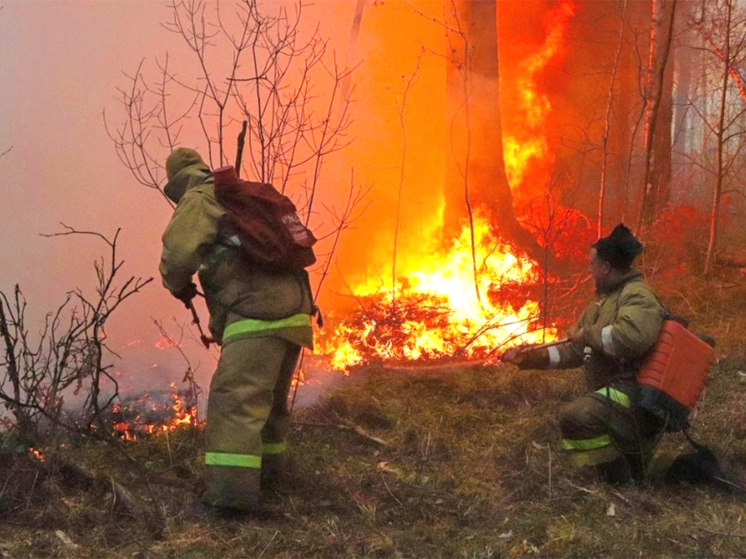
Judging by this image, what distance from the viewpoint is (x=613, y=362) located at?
174 inches

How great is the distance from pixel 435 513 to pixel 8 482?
2342 mm

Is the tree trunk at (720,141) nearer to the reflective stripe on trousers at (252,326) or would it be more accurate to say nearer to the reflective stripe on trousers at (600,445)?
the reflective stripe on trousers at (600,445)

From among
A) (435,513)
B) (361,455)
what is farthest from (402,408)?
(435,513)

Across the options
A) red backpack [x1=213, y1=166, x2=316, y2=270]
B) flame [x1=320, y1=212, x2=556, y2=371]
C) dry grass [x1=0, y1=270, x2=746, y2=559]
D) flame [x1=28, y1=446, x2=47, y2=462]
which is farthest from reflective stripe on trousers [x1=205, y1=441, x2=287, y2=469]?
flame [x1=320, y1=212, x2=556, y2=371]

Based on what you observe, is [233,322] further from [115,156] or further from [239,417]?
[115,156]

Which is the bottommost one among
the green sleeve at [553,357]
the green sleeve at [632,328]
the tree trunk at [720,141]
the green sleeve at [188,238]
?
the green sleeve at [553,357]

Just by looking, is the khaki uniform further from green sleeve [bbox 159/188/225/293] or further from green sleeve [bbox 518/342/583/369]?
green sleeve [bbox 159/188/225/293]

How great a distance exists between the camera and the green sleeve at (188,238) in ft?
12.5

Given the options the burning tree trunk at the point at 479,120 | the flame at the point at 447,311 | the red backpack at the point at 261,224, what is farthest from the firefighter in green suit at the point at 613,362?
the burning tree trunk at the point at 479,120

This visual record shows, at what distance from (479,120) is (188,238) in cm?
581

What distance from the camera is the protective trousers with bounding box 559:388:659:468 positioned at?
4297 millimetres

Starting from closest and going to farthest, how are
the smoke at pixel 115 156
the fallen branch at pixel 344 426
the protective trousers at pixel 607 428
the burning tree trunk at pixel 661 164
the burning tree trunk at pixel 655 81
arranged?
the protective trousers at pixel 607 428, the fallen branch at pixel 344 426, the burning tree trunk at pixel 655 81, the smoke at pixel 115 156, the burning tree trunk at pixel 661 164

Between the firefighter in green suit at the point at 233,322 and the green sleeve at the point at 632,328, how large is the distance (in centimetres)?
166

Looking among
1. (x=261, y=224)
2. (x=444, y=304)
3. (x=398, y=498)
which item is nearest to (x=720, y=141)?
(x=444, y=304)
